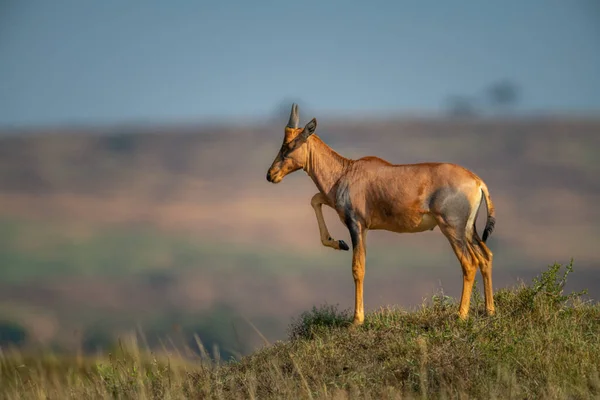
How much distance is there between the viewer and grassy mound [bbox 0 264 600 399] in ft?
39.1

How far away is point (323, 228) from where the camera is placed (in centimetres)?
1474

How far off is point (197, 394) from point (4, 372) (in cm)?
344

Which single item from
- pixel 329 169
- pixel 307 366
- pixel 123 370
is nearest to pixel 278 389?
pixel 307 366

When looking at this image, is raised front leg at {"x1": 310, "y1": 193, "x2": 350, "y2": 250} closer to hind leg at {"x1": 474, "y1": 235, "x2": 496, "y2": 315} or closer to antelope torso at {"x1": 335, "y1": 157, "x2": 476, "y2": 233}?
antelope torso at {"x1": 335, "y1": 157, "x2": 476, "y2": 233}

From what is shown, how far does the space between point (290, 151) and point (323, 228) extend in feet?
4.88

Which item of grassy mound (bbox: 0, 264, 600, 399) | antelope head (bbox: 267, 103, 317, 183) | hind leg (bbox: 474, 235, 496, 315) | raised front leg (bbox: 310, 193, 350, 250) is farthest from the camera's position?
antelope head (bbox: 267, 103, 317, 183)

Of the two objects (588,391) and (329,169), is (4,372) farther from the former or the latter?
(588,391)

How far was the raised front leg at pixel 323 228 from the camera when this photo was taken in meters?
14.6

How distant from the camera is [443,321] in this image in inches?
566

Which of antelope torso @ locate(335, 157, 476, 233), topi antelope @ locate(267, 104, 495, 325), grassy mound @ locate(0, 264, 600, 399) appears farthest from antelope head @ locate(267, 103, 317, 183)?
grassy mound @ locate(0, 264, 600, 399)

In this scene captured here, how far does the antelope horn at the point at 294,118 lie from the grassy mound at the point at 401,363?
345 cm

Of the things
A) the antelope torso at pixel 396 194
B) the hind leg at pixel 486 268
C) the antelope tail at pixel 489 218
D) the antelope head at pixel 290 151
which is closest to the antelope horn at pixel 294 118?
the antelope head at pixel 290 151

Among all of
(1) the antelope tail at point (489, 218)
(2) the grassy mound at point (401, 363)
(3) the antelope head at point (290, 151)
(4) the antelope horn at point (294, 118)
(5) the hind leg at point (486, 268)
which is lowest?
(2) the grassy mound at point (401, 363)

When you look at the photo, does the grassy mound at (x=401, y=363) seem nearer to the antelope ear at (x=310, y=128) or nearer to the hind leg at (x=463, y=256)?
the hind leg at (x=463, y=256)
